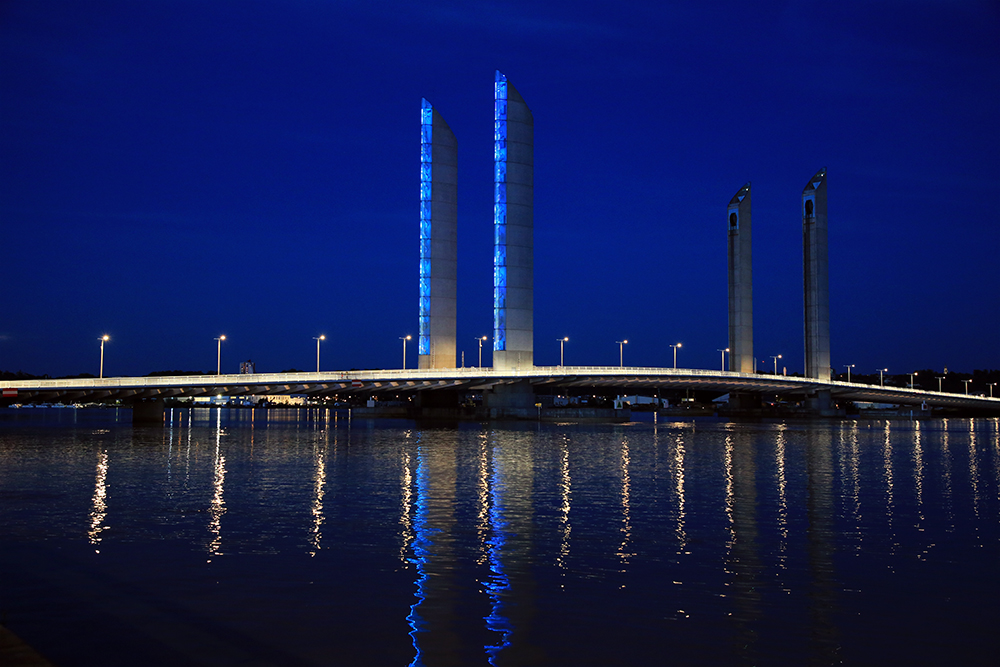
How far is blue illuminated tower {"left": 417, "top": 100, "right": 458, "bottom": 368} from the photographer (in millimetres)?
102625

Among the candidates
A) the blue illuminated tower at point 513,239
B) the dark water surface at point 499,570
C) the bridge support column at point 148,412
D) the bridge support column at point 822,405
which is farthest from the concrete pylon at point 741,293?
the dark water surface at point 499,570

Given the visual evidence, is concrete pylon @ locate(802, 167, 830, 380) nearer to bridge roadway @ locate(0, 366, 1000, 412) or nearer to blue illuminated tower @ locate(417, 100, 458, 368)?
bridge roadway @ locate(0, 366, 1000, 412)

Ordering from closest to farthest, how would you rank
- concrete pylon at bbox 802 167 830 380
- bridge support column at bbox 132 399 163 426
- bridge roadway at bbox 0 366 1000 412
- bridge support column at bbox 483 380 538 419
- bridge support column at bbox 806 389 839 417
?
bridge roadway at bbox 0 366 1000 412 < bridge support column at bbox 132 399 163 426 < bridge support column at bbox 483 380 538 419 < bridge support column at bbox 806 389 839 417 < concrete pylon at bbox 802 167 830 380

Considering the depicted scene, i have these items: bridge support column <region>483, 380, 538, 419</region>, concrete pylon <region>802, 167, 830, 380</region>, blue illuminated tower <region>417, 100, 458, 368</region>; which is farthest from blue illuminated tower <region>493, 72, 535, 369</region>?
concrete pylon <region>802, 167, 830, 380</region>

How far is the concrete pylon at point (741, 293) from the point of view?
129125 millimetres

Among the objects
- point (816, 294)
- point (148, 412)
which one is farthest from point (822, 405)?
point (148, 412)

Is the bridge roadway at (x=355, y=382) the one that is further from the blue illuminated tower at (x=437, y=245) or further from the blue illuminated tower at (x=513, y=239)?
the blue illuminated tower at (x=437, y=245)

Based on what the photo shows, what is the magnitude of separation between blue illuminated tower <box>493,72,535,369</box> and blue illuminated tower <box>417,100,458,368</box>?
33.9 ft

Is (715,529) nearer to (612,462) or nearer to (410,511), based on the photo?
(410,511)

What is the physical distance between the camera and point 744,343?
129125 mm

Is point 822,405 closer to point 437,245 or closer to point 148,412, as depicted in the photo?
point 437,245

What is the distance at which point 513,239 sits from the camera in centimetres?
9388

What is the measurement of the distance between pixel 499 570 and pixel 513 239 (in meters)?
81.1

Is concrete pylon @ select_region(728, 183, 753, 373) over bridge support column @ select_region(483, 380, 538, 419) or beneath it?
over
